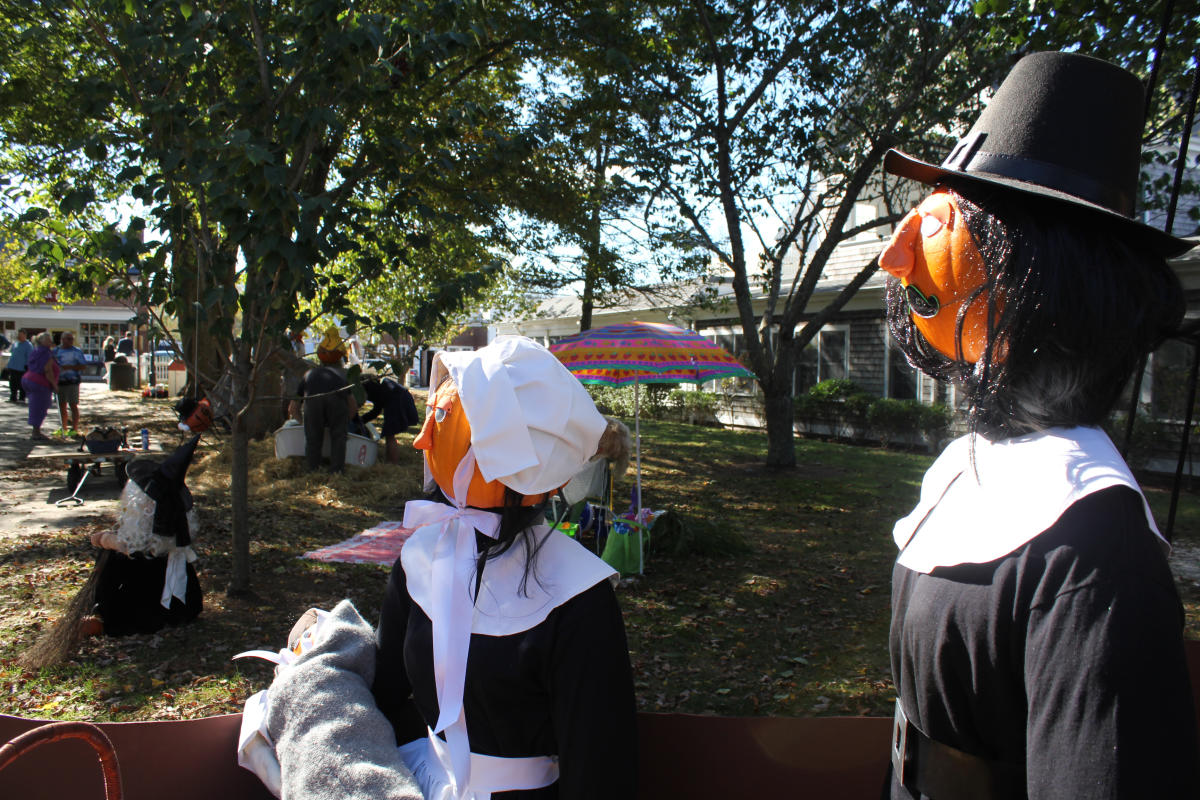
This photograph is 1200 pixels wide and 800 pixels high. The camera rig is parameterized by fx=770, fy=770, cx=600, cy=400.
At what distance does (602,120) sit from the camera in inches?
372

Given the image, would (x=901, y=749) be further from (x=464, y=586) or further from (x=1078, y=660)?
(x=464, y=586)

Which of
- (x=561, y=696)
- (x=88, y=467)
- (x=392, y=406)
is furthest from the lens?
(x=392, y=406)

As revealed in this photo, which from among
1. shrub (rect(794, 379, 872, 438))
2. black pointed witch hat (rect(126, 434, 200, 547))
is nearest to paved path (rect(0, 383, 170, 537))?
black pointed witch hat (rect(126, 434, 200, 547))

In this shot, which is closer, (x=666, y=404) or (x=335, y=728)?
(x=335, y=728)

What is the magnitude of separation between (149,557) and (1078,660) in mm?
5036

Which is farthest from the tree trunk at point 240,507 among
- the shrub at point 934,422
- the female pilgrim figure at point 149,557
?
the shrub at point 934,422

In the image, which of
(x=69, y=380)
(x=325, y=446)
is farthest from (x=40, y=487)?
(x=69, y=380)

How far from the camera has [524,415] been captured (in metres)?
1.48

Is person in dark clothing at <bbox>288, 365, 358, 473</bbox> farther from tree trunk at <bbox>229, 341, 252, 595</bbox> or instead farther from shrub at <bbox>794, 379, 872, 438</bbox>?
Result: shrub at <bbox>794, 379, 872, 438</bbox>

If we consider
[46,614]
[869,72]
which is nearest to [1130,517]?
[46,614]

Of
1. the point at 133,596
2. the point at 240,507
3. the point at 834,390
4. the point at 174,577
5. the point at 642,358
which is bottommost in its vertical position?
the point at 133,596

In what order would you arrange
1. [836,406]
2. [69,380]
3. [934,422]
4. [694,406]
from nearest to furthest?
[69,380]
[934,422]
[836,406]
[694,406]

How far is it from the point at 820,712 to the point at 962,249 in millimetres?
3520

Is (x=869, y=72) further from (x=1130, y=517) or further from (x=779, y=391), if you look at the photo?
(x=1130, y=517)
